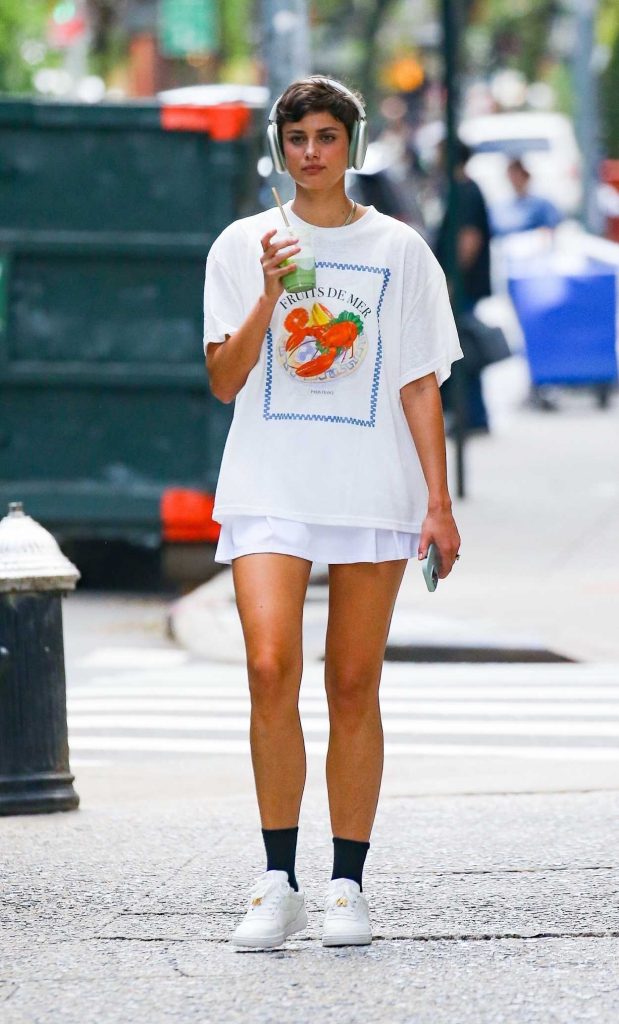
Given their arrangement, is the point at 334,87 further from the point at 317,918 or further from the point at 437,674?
the point at 437,674

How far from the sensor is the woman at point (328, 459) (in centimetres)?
502

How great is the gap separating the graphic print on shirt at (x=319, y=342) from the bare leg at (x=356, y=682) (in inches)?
16.5

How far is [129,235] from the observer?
38.0 feet

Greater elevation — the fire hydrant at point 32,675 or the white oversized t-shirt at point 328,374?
the white oversized t-shirt at point 328,374

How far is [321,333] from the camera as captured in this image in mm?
5031

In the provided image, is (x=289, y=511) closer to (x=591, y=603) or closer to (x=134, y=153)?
(x=591, y=603)

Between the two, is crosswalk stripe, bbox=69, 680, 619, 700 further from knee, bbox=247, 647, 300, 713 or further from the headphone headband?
the headphone headband

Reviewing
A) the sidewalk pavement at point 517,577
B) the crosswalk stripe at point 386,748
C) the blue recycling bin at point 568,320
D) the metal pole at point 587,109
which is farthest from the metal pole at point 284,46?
the metal pole at point 587,109

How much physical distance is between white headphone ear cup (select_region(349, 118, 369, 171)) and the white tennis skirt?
2.57 ft

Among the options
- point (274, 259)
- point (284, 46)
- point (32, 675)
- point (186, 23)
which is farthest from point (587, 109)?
point (274, 259)

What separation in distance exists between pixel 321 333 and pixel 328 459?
268 millimetres

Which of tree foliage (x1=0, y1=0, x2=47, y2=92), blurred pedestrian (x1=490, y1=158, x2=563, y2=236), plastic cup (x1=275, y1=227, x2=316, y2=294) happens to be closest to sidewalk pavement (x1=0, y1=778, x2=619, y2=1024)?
plastic cup (x1=275, y1=227, x2=316, y2=294)

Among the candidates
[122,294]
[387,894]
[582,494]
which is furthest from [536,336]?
[387,894]

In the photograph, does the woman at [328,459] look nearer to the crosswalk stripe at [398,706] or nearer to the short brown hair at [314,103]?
the short brown hair at [314,103]
